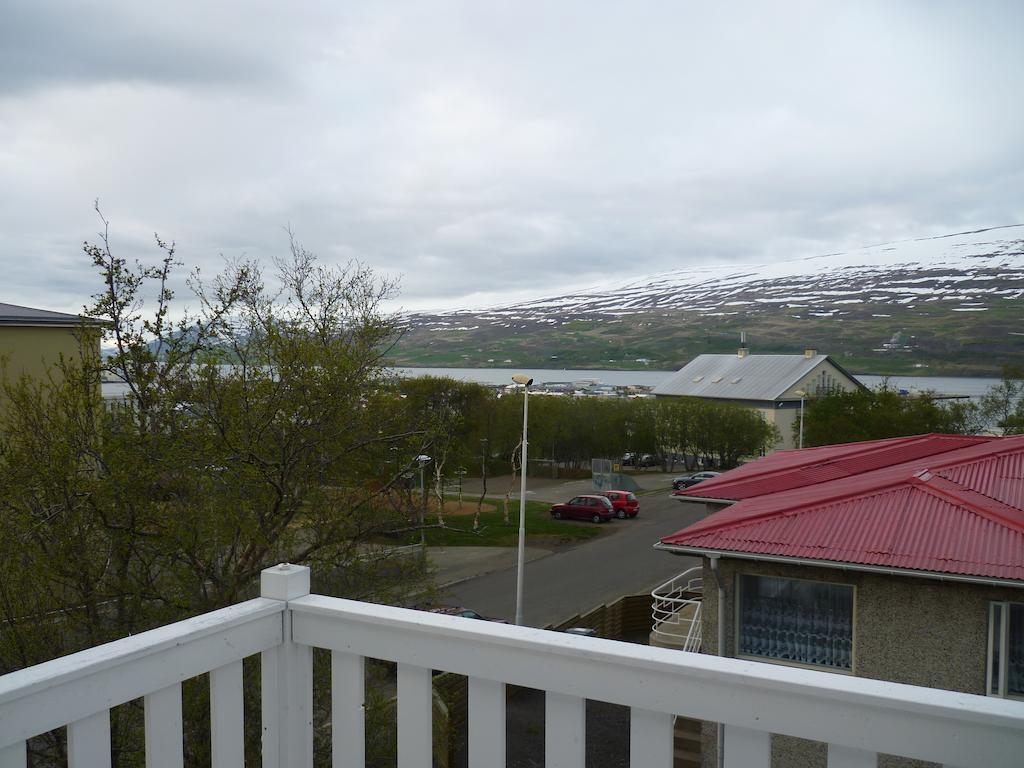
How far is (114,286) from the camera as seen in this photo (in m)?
8.96

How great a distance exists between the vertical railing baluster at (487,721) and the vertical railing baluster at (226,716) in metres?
0.51

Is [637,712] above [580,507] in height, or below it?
above

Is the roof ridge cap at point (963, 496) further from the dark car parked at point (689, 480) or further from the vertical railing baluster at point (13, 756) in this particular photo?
the dark car parked at point (689, 480)

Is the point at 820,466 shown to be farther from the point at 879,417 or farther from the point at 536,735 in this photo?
the point at 879,417

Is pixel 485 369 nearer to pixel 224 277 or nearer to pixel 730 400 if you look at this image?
pixel 730 400

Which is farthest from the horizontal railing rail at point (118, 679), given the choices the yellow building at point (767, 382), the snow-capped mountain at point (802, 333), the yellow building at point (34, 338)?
the snow-capped mountain at point (802, 333)

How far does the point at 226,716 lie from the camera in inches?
69.2

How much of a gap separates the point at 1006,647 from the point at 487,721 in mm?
8250

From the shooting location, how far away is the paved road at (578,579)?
853 inches

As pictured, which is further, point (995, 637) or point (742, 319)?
point (742, 319)

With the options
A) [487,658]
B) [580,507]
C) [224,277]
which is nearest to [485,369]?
[580,507]

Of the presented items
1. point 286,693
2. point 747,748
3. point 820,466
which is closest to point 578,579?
point 820,466

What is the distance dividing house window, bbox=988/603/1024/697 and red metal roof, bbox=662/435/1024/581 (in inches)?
24.6

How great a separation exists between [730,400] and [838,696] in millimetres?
62128
